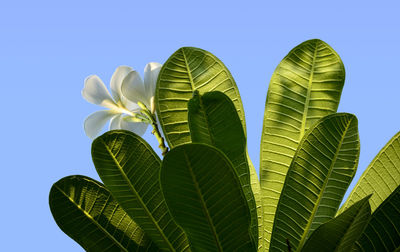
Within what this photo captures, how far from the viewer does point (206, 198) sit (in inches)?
21.5

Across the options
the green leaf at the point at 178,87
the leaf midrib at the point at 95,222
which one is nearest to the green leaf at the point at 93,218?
the leaf midrib at the point at 95,222

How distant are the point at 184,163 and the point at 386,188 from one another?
0.35m

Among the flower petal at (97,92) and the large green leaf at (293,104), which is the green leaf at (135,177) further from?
the flower petal at (97,92)

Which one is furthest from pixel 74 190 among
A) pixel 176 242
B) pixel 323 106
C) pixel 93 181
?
pixel 323 106

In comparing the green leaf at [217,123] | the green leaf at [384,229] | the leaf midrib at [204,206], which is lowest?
the green leaf at [384,229]

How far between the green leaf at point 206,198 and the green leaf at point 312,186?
0.08 meters

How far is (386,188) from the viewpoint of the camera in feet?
2.29

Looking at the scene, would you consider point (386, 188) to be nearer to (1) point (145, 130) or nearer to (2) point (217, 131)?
(2) point (217, 131)

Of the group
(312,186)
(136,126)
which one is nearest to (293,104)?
(312,186)

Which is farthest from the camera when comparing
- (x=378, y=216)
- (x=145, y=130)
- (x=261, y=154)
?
(x=145, y=130)

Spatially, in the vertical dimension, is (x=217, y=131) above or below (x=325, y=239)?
above

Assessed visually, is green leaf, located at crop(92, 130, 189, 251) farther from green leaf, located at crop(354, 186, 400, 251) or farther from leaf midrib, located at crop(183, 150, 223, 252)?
green leaf, located at crop(354, 186, 400, 251)

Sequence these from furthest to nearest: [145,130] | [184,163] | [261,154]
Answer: [145,130], [261,154], [184,163]

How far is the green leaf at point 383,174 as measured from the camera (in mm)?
690
